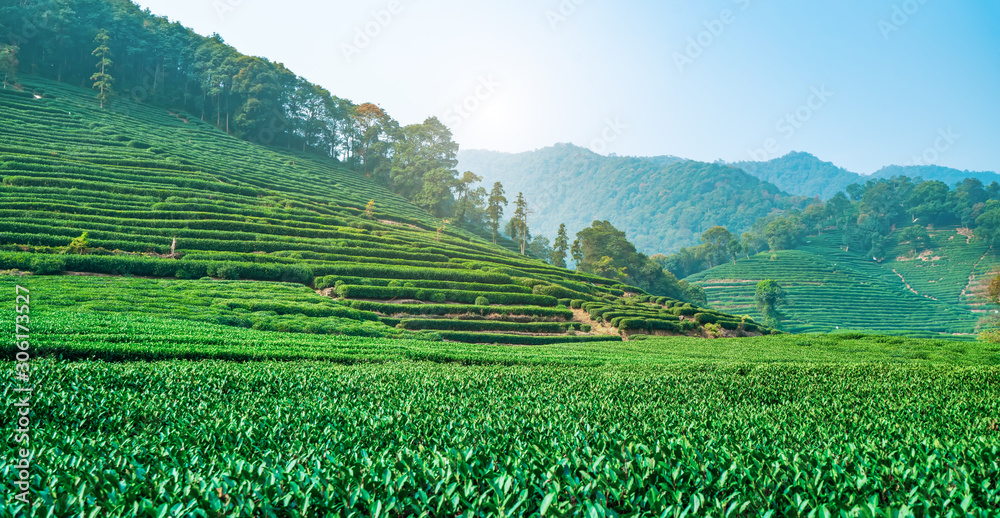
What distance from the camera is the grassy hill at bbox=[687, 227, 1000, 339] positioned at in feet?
206

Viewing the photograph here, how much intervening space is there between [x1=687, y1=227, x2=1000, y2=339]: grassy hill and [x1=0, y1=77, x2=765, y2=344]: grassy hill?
36.1 m

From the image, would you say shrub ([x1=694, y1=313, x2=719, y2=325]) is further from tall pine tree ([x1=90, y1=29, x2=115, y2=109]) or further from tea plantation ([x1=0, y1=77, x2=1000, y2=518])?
tall pine tree ([x1=90, y1=29, x2=115, y2=109])

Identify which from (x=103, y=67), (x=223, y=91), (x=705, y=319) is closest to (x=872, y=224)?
(x=705, y=319)

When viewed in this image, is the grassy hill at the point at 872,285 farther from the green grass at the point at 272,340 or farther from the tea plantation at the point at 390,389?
the green grass at the point at 272,340

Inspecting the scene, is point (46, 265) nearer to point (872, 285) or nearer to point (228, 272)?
point (228, 272)

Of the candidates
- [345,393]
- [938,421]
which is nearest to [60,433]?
[345,393]

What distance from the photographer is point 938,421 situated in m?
7.54

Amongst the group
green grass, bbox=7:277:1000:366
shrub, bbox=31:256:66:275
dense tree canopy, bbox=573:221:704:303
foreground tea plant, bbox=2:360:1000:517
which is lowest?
green grass, bbox=7:277:1000:366

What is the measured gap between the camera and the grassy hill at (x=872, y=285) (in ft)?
206

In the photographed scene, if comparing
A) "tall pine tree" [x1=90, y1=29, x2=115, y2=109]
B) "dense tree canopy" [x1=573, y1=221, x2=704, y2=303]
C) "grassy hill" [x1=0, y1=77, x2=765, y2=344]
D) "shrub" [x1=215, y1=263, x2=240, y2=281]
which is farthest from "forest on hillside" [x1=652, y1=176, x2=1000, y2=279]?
"tall pine tree" [x1=90, y1=29, x2=115, y2=109]

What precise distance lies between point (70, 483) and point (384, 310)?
25232 millimetres

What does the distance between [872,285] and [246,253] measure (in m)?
89.0

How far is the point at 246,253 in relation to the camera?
32.3m

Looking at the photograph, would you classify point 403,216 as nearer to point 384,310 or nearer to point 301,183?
point 301,183
